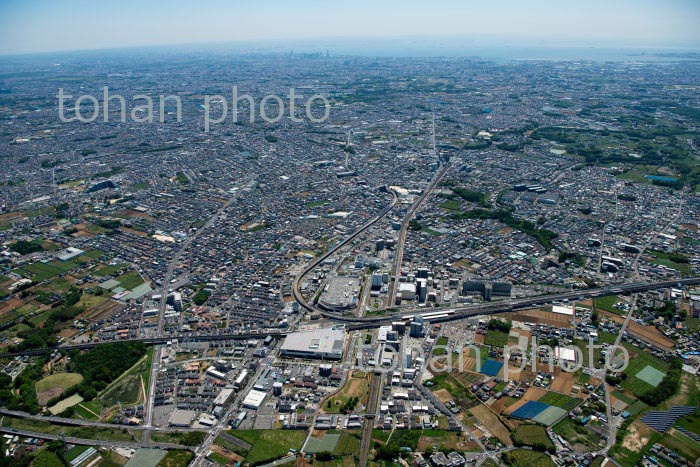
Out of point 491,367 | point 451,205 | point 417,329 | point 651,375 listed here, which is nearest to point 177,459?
point 417,329

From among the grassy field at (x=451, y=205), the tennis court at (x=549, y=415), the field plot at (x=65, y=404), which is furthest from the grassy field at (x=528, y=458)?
the grassy field at (x=451, y=205)

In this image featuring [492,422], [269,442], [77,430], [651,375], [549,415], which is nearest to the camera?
[269,442]

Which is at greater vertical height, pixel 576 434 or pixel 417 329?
pixel 417 329

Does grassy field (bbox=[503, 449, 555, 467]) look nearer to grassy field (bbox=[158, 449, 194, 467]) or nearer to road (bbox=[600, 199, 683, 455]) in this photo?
road (bbox=[600, 199, 683, 455])

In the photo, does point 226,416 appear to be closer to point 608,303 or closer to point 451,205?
point 608,303

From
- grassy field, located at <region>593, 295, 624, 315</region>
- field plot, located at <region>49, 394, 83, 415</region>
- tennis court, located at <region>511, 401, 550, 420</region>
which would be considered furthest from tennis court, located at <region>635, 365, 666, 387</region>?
field plot, located at <region>49, 394, 83, 415</region>

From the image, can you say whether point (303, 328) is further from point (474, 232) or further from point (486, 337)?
point (474, 232)

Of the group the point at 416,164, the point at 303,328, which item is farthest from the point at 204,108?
the point at 303,328
